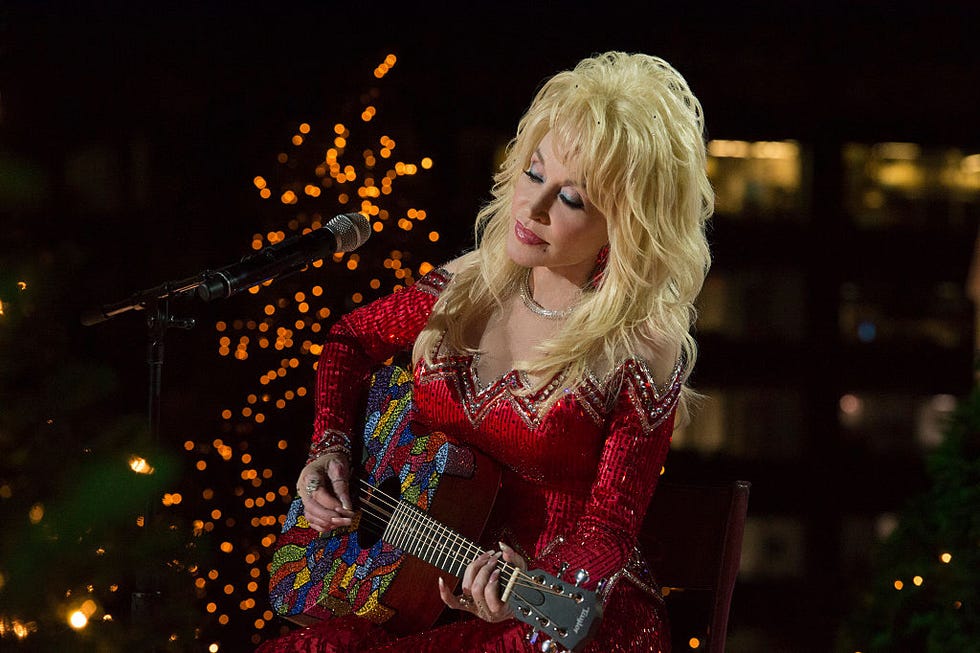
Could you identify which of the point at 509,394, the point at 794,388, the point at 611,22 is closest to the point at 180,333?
the point at 611,22

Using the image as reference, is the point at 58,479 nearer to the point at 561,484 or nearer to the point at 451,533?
the point at 451,533

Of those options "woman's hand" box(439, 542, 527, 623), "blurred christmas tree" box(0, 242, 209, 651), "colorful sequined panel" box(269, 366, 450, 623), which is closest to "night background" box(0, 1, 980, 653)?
"blurred christmas tree" box(0, 242, 209, 651)

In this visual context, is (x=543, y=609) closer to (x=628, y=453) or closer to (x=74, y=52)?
(x=628, y=453)

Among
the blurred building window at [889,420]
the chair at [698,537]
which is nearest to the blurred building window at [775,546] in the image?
the blurred building window at [889,420]

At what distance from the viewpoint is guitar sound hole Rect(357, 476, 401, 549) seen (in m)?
2.10

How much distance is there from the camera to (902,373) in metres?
10.3

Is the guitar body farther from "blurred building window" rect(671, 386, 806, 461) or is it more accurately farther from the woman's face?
"blurred building window" rect(671, 386, 806, 461)

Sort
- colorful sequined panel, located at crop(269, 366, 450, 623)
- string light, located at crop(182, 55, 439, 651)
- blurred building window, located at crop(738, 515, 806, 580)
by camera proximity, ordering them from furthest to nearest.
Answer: blurred building window, located at crop(738, 515, 806, 580), string light, located at crop(182, 55, 439, 651), colorful sequined panel, located at crop(269, 366, 450, 623)

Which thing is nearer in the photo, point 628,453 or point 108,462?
point 108,462

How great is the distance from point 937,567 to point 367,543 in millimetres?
1983

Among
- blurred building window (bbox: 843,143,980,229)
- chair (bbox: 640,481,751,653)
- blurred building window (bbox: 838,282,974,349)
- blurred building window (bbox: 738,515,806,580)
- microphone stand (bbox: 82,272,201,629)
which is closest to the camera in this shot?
microphone stand (bbox: 82,272,201,629)

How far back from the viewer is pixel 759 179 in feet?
33.6

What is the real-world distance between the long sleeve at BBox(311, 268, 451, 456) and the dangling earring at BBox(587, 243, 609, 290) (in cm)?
31

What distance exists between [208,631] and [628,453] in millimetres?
2614
